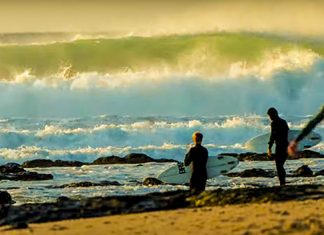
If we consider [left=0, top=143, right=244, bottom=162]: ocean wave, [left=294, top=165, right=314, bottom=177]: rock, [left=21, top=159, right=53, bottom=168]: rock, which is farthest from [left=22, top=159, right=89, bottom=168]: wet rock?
[left=294, top=165, right=314, bottom=177]: rock

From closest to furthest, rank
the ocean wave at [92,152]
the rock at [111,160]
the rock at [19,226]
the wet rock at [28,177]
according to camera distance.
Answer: the rock at [19,226]
the wet rock at [28,177]
the rock at [111,160]
the ocean wave at [92,152]

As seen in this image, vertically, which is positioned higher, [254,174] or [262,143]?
[262,143]

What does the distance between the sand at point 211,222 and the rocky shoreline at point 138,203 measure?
1.48 feet

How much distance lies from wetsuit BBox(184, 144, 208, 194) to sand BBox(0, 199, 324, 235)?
9.83ft

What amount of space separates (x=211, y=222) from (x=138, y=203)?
8.22 feet

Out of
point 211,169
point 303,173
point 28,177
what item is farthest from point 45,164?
point 211,169

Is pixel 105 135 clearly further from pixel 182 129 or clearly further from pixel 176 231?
pixel 176 231

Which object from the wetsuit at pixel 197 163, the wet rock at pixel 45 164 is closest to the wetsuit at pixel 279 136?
the wetsuit at pixel 197 163

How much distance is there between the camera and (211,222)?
12859mm

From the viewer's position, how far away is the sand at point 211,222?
12.2 meters

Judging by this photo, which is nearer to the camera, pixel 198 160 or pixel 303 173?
pixel 198 160

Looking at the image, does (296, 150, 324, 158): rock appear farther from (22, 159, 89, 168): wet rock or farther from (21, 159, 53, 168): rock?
(21, 159, 53, 168): rock

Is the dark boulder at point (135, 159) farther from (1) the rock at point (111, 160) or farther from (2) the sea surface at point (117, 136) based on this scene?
(2) the sea surface at point (117, 136)

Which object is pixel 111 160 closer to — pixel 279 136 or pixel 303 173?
pixel 303 173
